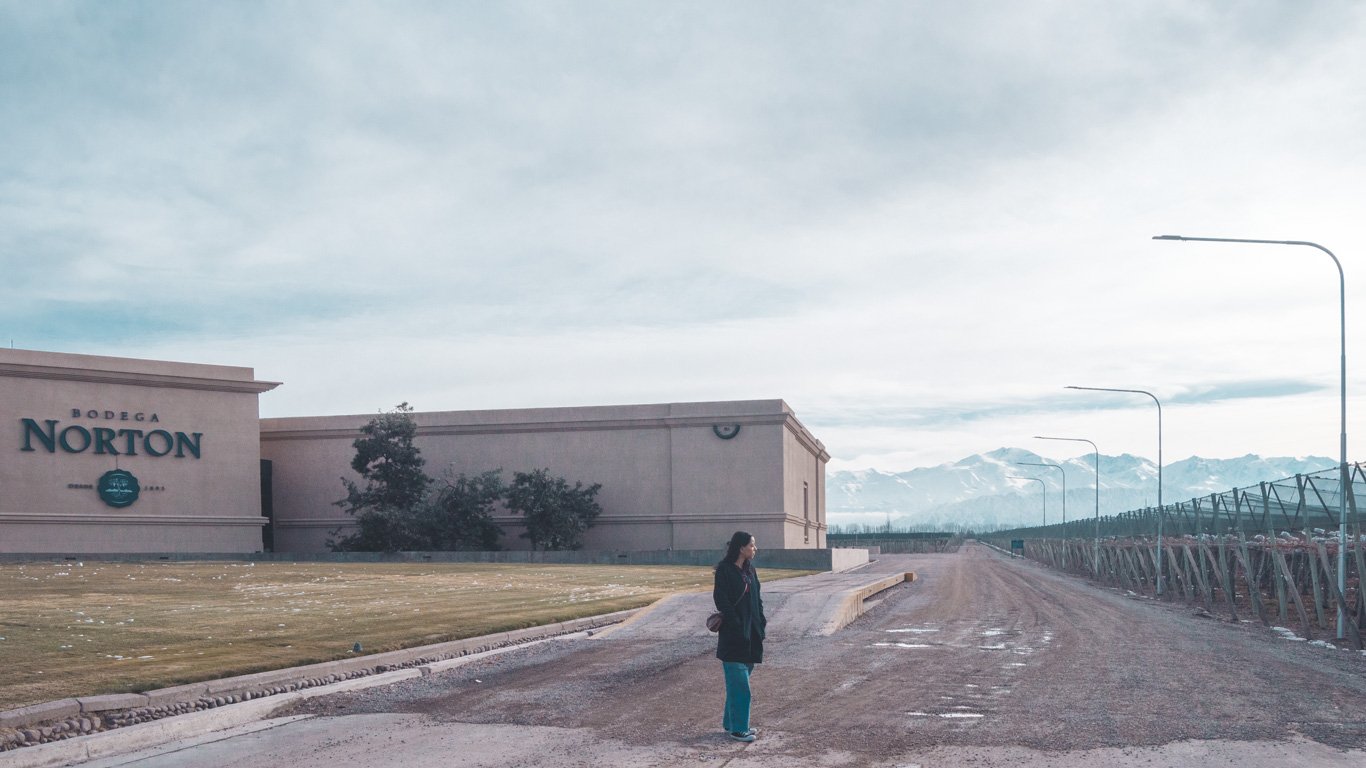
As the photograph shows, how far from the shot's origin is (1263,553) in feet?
108

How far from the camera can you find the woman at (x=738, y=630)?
1141 cm

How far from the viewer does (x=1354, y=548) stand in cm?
2319

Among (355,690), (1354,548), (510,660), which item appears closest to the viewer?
(355,690)

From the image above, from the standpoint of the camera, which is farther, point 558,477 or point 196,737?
point 558,477

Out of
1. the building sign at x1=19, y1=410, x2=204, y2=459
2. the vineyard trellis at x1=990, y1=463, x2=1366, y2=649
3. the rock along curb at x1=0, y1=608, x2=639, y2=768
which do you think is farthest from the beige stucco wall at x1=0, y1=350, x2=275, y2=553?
the rock along curb at x1=0, y1=608, x2=639, y2=768

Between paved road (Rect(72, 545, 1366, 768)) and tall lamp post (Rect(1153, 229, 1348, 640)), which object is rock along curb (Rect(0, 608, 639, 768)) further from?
tall lamp post (Rect(1153, 229, 1348, 640))

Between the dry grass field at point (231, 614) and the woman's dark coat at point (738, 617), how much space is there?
21.0 ft

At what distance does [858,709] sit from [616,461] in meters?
53.8

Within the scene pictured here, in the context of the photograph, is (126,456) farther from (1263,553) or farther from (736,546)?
(736,546)

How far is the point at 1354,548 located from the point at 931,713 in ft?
48.5

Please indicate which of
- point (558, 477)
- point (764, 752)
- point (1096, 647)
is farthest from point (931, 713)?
point (558, 477)

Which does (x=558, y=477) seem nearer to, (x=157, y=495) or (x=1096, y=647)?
(x=157, y=495)

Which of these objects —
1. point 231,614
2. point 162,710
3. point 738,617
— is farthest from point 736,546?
point 231,614

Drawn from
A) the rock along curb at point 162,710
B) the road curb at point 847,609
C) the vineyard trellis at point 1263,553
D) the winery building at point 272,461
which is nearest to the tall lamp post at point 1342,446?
the vineyard trellis at point 1263,553
